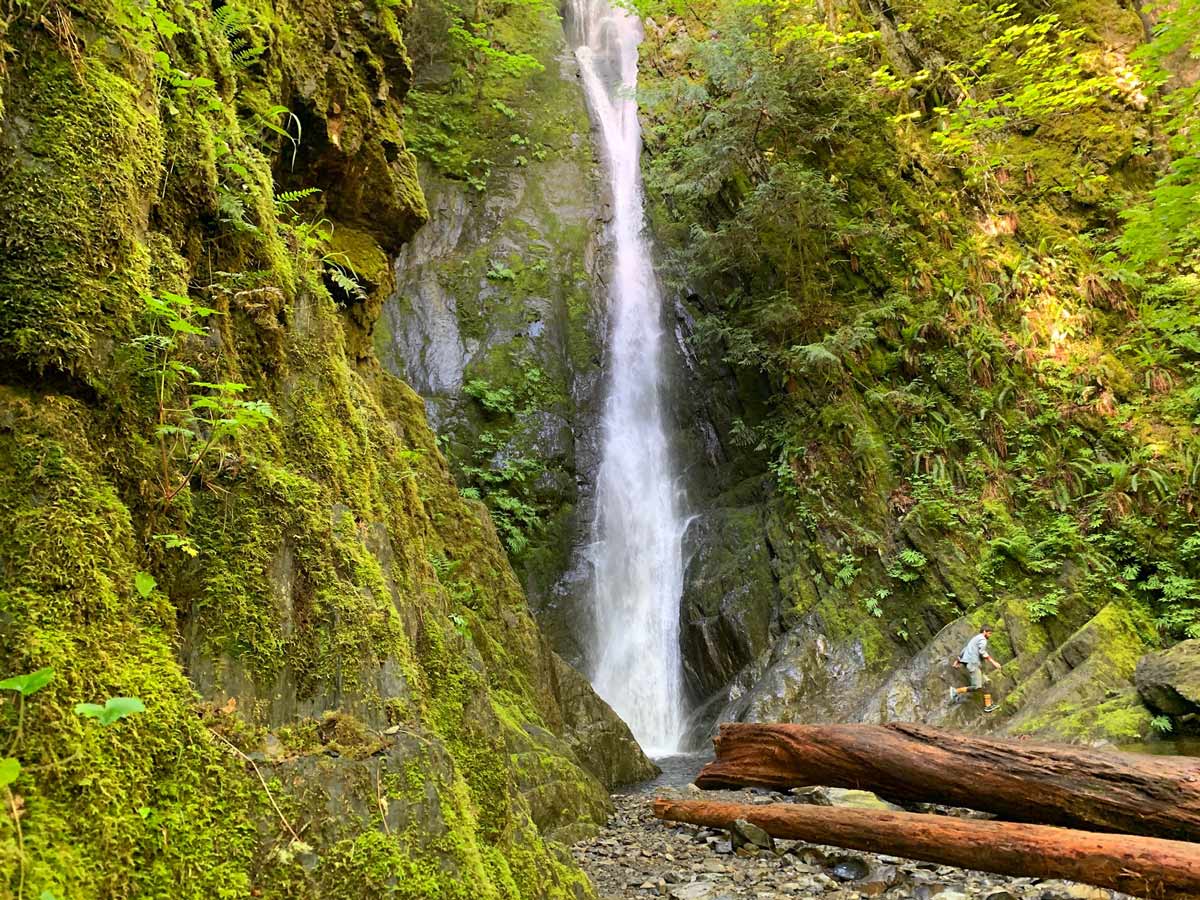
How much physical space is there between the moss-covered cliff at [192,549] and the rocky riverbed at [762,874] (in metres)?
1.07

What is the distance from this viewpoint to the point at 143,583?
6.42 ft

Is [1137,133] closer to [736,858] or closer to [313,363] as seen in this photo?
[736,858]

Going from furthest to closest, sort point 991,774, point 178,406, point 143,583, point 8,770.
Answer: point 991,774, point 178,406, point 143,583, point 8,770

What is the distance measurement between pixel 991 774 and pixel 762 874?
1.71m

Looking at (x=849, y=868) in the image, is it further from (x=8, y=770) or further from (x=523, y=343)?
(x=523, y=343)

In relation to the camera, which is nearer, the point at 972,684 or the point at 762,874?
the point at 762,874

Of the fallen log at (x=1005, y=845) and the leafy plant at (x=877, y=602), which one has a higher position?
the leafy plant at (x=877, y=602)

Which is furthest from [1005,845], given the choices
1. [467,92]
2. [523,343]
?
[467,92]

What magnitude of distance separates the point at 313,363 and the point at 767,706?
9.24 m

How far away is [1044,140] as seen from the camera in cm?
1366

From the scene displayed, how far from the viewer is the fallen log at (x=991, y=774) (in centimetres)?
416

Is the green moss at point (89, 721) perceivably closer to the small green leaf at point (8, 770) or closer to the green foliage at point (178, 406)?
the small green leaf at point (8, 770)

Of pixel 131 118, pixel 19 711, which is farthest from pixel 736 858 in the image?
pixel 131 118

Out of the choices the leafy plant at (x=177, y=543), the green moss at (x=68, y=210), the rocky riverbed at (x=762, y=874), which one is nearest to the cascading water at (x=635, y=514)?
the rocky riverbed at (x=762, y=874)
